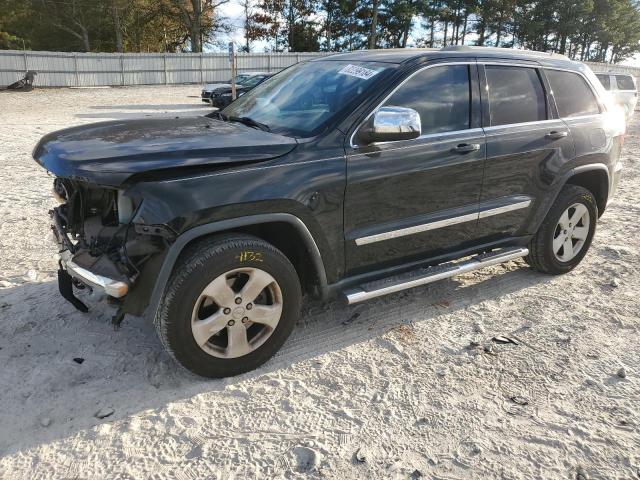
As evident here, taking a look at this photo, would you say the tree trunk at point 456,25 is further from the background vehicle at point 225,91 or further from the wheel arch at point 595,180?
the wheel arch at point 595,180

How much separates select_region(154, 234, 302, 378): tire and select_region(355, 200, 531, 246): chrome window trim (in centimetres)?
59

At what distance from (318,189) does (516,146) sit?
71.7 inches

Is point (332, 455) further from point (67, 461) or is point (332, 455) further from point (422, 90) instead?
point (422, 90)

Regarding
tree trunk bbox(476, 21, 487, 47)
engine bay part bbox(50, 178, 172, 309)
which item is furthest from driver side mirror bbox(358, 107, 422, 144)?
tree trunk bbox(476, 21, 487, 47)

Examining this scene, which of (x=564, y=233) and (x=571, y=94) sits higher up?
(x=571, y=94)

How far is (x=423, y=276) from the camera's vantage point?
3.79 m

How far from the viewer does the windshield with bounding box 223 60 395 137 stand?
3.50m

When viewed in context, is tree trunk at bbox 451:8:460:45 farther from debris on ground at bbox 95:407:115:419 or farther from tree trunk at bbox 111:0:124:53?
debris on ground at bbox 95:407:115:419

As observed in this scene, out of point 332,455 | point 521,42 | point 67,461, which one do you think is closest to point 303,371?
point 332,455

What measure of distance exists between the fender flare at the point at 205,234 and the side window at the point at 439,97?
3.49ft

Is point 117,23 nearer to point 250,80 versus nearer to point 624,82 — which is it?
point 250,80

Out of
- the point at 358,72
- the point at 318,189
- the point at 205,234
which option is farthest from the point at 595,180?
the point at 205,234

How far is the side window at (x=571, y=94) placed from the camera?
451cm

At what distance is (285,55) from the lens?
37188 millimetres
